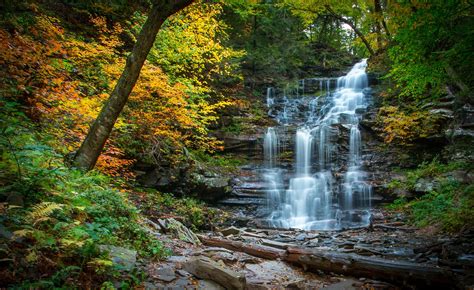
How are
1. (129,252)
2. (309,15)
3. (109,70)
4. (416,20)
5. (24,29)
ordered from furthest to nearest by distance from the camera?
(309,15) < (109,70) < (24,29) < (416,20) < (129,252)

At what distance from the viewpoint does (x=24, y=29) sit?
6.86 meters

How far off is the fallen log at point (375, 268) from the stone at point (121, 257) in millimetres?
3524

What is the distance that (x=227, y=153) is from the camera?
54.5ft

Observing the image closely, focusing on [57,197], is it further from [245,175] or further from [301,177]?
[301,177]

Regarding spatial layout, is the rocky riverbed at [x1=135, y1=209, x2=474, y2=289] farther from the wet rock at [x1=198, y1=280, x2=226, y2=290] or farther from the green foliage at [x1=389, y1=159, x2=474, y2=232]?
the green foliage at [x1=389, y1=159, x2=474, y2=232]

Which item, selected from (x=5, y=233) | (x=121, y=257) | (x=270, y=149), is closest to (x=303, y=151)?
(x=270, y=149)

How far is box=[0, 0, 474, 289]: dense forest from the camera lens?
12.6 ft

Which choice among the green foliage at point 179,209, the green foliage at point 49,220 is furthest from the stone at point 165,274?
the green foliage at point 179,209

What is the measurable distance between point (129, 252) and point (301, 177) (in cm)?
1202

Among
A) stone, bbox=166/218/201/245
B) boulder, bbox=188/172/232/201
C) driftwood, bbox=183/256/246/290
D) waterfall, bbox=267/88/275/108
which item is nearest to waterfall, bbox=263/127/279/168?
boulder, bbox=188/172/232/201

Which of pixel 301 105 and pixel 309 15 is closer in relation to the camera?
pixel 309 15

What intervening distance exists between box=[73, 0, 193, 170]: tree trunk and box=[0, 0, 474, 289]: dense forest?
3 centimetres

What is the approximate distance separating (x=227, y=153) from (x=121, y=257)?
13.0 metres

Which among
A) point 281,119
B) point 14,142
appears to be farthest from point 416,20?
point 281,119
